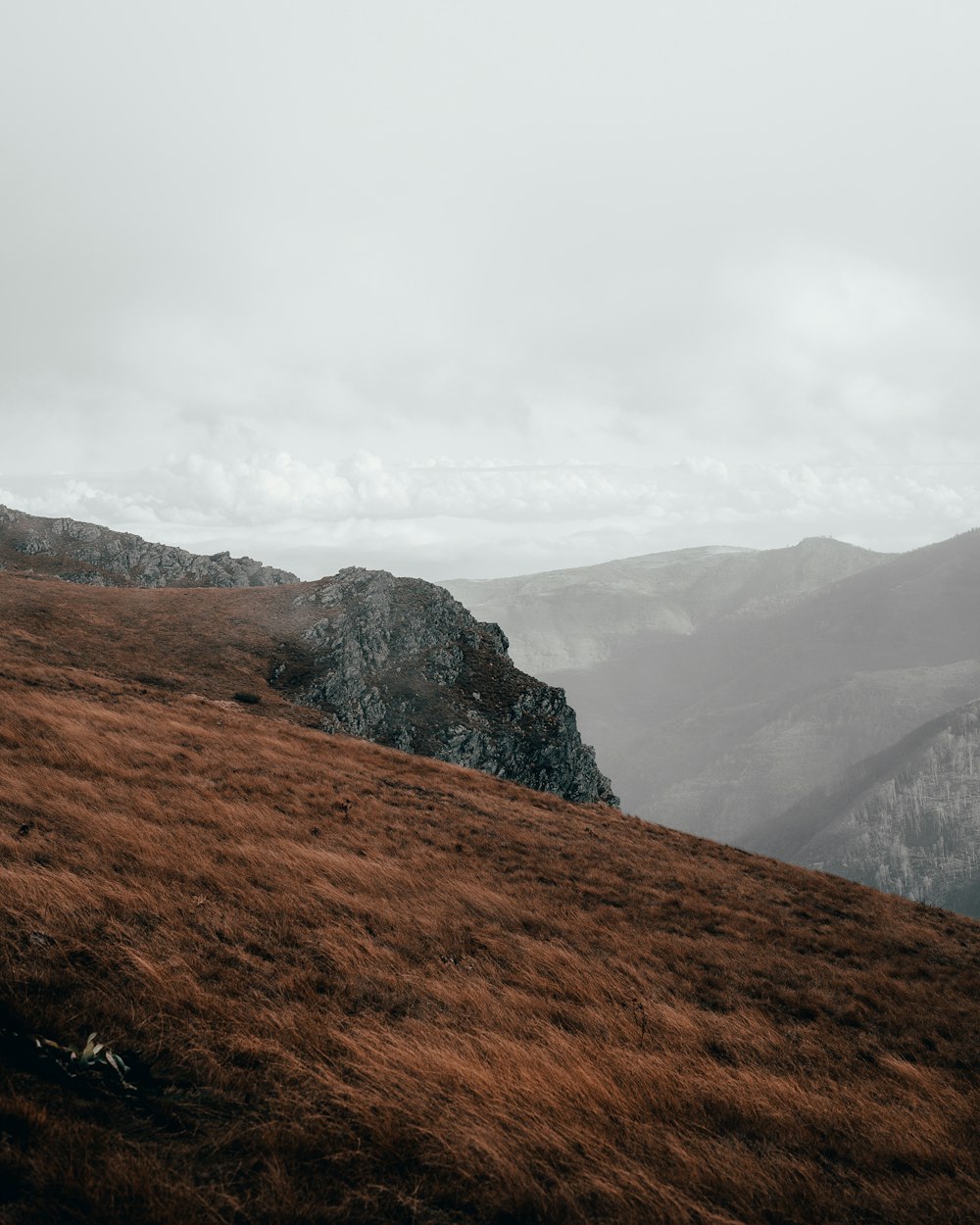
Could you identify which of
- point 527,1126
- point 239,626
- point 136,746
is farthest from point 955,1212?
point 239,626

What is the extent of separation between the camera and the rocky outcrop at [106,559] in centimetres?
8575

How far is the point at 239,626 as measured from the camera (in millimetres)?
52125

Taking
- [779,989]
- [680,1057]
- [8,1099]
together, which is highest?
[8,1099]

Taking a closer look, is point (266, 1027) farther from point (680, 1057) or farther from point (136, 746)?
point (136, 746)

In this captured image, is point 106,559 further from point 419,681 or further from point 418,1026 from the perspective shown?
point 418,1026

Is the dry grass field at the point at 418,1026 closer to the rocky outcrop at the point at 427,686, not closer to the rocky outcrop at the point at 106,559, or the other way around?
the rocky outcrop at the point at 427,686

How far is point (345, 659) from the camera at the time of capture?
175 feet

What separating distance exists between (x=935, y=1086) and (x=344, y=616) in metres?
55.4

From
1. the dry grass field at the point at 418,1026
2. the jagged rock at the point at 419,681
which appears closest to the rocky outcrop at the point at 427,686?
the jagged rock at the point at 419,681

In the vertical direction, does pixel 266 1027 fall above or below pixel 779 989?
above

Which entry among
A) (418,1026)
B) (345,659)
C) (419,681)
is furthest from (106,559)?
(418,1026)

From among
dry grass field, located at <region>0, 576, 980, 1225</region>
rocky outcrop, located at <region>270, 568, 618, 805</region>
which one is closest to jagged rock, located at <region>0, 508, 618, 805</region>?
rocky outcrop, located at <region>270, 568, 618, 805</region>

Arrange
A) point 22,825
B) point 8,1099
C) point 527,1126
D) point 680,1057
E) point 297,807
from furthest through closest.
→ point 297,807, point 22,825, point 680,1057, point 527,1126, point 8,1099

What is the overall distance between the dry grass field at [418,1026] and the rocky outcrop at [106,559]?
8015cm
